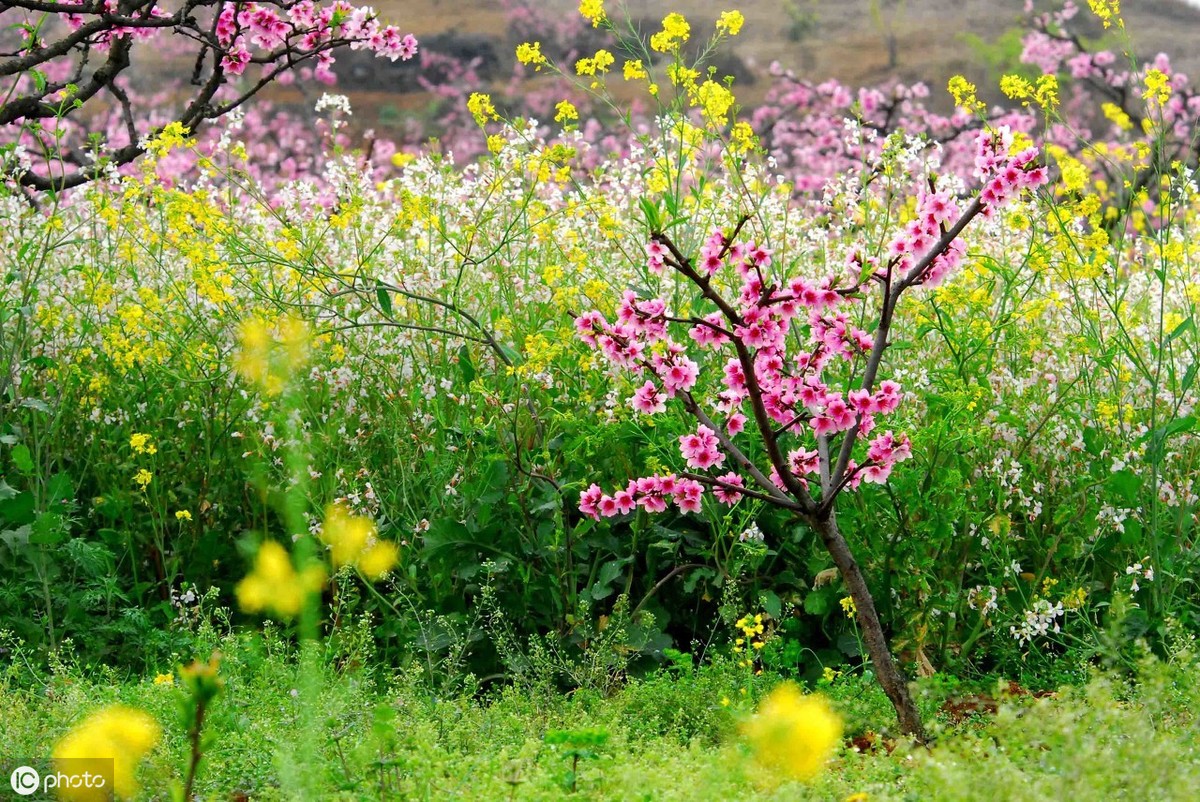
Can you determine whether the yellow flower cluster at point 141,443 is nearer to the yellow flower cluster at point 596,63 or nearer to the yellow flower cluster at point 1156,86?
the yellow flower cluster at point 596,63

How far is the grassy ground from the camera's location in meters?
2.11

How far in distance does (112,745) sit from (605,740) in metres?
0.97

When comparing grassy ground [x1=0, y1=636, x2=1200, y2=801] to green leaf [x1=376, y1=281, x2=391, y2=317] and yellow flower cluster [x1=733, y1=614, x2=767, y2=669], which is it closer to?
yellow flower cluster [x1=733, y1=614, x2=767, y2=669]

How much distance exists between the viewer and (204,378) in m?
4.22

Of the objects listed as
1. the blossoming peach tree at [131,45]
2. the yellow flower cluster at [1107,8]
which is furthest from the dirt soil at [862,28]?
the yellow flower cluster at [1107,8]

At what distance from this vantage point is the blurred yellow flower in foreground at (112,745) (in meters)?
1.59

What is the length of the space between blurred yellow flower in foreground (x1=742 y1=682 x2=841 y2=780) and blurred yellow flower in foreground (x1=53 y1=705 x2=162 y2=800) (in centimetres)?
95

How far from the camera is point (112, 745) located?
1.78 metres

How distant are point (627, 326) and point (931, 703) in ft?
4.15

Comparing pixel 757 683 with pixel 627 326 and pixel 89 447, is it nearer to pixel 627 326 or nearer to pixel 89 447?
pixel 627 326

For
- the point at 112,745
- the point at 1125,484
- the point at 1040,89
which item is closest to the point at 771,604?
the point at 1125,484

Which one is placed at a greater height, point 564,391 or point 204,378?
point 204,378

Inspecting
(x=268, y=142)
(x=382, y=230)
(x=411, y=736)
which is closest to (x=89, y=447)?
(x=382, y=230)

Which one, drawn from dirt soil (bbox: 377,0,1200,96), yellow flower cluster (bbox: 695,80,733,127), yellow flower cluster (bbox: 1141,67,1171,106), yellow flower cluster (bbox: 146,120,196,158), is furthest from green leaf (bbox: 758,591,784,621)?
dirt soil (bbox: 377,0,1200,96)
